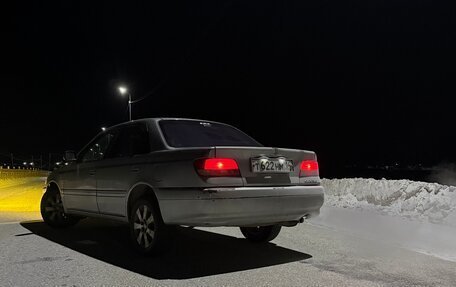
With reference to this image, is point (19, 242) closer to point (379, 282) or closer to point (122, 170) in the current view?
point (122, 170)

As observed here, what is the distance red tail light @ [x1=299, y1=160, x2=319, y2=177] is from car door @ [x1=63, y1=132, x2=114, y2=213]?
115 inches

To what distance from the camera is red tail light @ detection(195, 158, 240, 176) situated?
502cm

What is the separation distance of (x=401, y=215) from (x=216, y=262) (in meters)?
4.88

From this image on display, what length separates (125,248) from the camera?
6.27 metres

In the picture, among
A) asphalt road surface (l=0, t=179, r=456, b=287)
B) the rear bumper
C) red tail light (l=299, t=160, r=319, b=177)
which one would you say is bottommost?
asphalt road surface (l=0, t=179, r=456, b=287)

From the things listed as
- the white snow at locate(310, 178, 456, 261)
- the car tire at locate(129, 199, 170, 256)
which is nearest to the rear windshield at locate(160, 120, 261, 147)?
the car tire at locate(129, 199, 170, 256)

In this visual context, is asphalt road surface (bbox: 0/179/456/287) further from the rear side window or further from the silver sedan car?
the rear side window

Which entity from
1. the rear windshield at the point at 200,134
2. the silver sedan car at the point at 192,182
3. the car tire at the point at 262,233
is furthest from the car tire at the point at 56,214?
the car tire at the point at 262,233

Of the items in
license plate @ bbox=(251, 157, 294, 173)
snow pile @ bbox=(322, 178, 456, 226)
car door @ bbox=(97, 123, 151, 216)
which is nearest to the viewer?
license plate @ bbox=(251, 157, 294, 173)

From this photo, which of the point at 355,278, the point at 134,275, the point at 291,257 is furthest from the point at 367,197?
the point at 134,275

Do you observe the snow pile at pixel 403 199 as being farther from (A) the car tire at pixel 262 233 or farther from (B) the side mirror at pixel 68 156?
(B) the side mirror at pixel 68 156

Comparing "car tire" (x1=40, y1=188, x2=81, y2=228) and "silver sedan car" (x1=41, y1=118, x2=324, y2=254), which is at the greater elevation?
"silver sedan car" (x1=41, y1=118, x2=324, y2=254)

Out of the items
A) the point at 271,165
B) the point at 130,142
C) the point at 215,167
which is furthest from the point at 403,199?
the point at 215,167

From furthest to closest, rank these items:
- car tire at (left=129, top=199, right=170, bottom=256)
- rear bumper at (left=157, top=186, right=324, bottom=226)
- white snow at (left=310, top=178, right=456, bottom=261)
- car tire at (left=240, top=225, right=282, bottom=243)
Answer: white snow at (left=310, top=178, right=456, bottom=261), car tire at (left=240, top=225, right=282, bottom=243), car tire at (left=129, top=199, right=170, bottom=256), rear bumper at (left=157, top=186, right=324, bottom=226)
